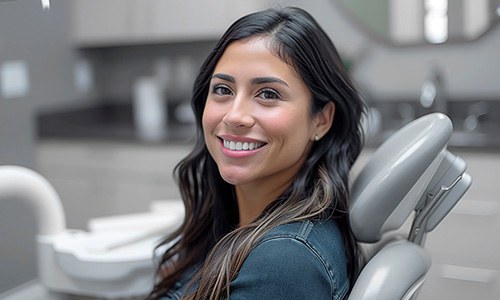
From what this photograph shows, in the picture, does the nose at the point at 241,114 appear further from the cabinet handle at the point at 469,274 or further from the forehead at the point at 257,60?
the cabinet handle at the point at 469,274

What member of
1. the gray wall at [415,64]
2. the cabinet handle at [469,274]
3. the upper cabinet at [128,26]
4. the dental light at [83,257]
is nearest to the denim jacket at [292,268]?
the dental light at [83,257]

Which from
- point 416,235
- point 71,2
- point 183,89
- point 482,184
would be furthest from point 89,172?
point 416,235

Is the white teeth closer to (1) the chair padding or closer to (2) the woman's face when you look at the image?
(2) the woman's face

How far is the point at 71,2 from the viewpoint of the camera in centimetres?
130

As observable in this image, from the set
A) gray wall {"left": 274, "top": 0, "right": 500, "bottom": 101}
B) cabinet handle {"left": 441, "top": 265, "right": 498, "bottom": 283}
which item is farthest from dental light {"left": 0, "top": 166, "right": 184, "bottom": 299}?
gray wall {"left": 274, "top": 0, "right": 500, "bottom": 101}

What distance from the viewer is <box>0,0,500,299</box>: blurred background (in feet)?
4.61

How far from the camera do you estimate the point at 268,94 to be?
89 cm

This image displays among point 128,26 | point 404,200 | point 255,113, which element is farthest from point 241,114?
point 128,26

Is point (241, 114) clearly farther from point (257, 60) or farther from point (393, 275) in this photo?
point (393, 275)

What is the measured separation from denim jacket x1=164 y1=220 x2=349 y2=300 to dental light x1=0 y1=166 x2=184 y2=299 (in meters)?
0.34

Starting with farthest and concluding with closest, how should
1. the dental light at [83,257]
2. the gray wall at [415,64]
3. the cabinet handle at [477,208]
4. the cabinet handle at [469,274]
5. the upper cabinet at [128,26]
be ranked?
the upper cabinet at [128,26] < the gray wall at [415,64] < the cabinet handle at [477,208] < the cabinet handle at [469,274] < the dental light at [83,257]

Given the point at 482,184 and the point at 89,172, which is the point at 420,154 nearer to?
the point at 482,184

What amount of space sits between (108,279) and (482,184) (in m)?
1.12

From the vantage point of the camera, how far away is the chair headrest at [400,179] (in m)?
0.84
